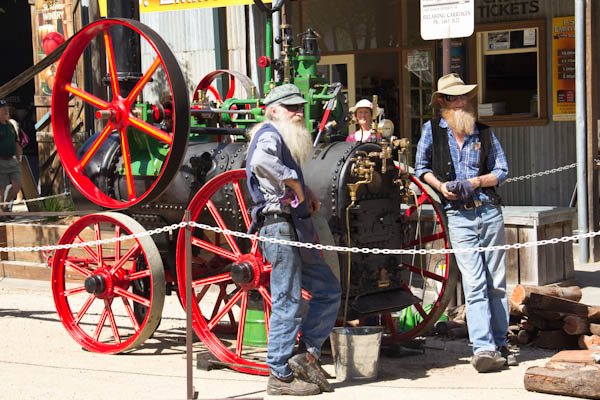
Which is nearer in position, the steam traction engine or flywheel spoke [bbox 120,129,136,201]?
A: the steam traction engine

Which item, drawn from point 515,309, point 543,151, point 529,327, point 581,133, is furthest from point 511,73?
point 529,327

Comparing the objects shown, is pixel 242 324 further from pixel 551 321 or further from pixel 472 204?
pixel 551 321

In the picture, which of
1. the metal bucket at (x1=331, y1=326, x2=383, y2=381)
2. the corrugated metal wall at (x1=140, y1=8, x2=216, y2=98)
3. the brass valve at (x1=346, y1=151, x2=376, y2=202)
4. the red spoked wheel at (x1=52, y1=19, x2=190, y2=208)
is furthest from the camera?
the corrugated metal wall at (x1=140, y1=8, x2=216, y2=98)

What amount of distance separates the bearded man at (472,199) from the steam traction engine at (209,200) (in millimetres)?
277

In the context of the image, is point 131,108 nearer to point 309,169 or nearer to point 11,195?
point 309,169

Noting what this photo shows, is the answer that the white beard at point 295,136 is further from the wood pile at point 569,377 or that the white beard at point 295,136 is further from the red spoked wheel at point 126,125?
the wood pile at point 569,377

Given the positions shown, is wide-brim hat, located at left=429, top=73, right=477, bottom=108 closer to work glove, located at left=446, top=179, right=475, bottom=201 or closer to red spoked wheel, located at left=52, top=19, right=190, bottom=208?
work glove, located at left=446, top=179, right=475, bottom=201

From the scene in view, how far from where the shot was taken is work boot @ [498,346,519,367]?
20.3 feet

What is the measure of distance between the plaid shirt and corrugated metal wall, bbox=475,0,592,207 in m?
5.25

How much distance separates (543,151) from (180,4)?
4715 millimetres

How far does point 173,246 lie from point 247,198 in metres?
0.93

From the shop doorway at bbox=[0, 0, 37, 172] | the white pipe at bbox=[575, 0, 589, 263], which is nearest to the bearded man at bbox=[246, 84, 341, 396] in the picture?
the white pipe at bbox=[575, 0, 589, 263]

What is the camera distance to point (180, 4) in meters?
12.1

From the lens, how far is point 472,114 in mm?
6293
